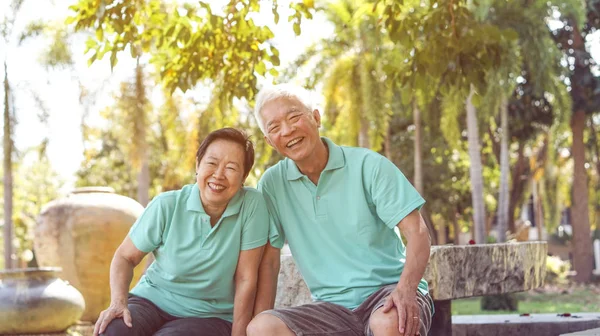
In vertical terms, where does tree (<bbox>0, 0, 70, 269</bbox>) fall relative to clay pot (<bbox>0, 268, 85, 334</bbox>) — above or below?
above

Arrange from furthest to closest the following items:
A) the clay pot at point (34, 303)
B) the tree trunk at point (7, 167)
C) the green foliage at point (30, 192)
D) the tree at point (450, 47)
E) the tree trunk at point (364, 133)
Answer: the green foliage at point (30, 192) → the tree trunk at point (364, 133) → the tree trunk at point (7, 167) → the clay pot at point (34, 303) → the tree at point (450, 47)

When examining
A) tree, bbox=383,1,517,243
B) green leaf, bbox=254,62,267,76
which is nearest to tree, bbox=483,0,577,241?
green leaf, bbox=254,62,267,76

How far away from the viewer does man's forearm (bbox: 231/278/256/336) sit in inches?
156

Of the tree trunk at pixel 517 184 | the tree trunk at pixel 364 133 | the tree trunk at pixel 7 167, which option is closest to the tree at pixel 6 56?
the tree trunk at pixel 7 167

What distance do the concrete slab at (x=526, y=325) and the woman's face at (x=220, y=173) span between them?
9.69 ft

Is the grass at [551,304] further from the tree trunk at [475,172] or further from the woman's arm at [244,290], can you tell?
the woman's arm at [244,290]

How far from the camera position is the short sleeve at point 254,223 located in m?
3.97

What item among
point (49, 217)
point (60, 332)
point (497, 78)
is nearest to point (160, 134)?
point (497, 78)

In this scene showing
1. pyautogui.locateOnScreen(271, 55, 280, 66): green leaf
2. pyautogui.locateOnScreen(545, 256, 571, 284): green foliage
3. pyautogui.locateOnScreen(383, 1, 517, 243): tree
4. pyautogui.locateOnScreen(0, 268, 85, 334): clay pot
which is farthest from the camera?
pyautogui.locateOnScreen(545, 256, 571, 284): green foliage

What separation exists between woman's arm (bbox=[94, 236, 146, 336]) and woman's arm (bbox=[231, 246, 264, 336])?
47cm

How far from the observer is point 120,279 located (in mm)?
3971

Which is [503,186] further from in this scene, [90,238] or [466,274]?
[466,274]

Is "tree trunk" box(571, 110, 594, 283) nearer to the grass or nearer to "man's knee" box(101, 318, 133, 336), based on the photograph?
the grass

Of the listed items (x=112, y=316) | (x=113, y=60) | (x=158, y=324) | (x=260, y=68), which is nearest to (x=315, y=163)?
(x=158, y=324)
